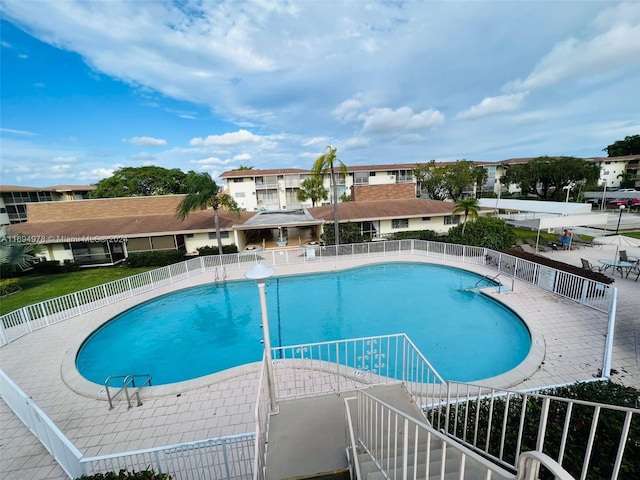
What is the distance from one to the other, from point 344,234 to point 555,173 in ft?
130

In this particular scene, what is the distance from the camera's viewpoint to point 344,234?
22.1 metres

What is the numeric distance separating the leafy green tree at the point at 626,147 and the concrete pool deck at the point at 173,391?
264ft

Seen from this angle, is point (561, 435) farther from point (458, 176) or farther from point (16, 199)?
point (16, 199)

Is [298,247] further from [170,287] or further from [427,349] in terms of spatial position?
[427,349]

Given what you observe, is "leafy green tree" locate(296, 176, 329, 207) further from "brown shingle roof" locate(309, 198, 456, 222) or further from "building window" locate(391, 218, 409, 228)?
"building window" locate(391, 218, 409, 228)

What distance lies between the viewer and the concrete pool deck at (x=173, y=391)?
18.8 ft

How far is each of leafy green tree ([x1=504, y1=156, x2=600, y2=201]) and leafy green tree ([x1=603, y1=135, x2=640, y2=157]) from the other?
3309 cm

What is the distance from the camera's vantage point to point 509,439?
3920 millimetres

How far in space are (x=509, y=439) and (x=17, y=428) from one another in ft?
31.6

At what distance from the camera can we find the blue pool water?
31.6 ft

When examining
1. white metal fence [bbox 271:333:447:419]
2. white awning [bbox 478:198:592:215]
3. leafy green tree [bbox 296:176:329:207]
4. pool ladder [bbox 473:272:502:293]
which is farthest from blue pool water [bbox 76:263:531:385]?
leafy green tree [bbox 296:176:329:207]

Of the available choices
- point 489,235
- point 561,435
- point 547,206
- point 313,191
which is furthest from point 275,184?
point 561,435

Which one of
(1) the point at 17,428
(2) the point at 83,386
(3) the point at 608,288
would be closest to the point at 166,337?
(2) the point at 83,386

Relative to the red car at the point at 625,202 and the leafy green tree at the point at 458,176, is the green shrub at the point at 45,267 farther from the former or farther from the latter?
the red car at the point at 625,202
